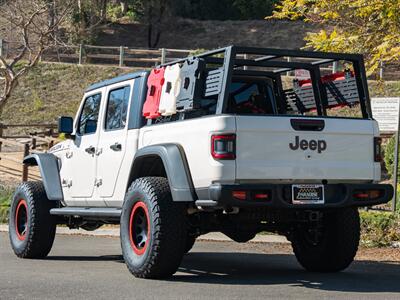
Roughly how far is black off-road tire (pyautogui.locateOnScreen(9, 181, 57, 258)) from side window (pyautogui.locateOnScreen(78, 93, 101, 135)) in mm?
1019

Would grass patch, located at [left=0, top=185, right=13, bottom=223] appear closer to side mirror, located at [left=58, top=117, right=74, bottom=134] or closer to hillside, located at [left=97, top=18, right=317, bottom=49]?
side mirror, located at [left=58, top=117, right=74, bottom=134]

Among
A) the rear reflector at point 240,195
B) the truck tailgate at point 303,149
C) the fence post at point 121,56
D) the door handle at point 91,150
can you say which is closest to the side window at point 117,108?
the door handle at point 91,150

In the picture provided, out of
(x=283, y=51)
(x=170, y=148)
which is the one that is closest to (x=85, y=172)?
(x=170, y=148)

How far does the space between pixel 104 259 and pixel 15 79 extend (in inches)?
616

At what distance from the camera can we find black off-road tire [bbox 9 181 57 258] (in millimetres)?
11266

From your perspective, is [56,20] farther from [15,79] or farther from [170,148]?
[170,148]

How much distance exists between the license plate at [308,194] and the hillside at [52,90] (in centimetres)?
2890

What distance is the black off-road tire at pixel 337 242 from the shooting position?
9.98 m

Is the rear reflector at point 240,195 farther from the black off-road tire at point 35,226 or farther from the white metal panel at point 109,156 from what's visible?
the black off-road tire at point 35,226

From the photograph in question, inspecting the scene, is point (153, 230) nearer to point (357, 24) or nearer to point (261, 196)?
point (261, 196)

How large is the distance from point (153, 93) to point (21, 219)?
3.36 meters

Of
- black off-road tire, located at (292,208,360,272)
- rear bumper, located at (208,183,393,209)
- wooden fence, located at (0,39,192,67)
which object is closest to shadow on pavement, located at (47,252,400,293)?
black off-road tire, located at (292,208,360,272)

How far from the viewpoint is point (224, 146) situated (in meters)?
8.48

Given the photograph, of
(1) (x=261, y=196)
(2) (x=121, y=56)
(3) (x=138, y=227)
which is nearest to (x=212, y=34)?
(2) (x=121, y=56)
